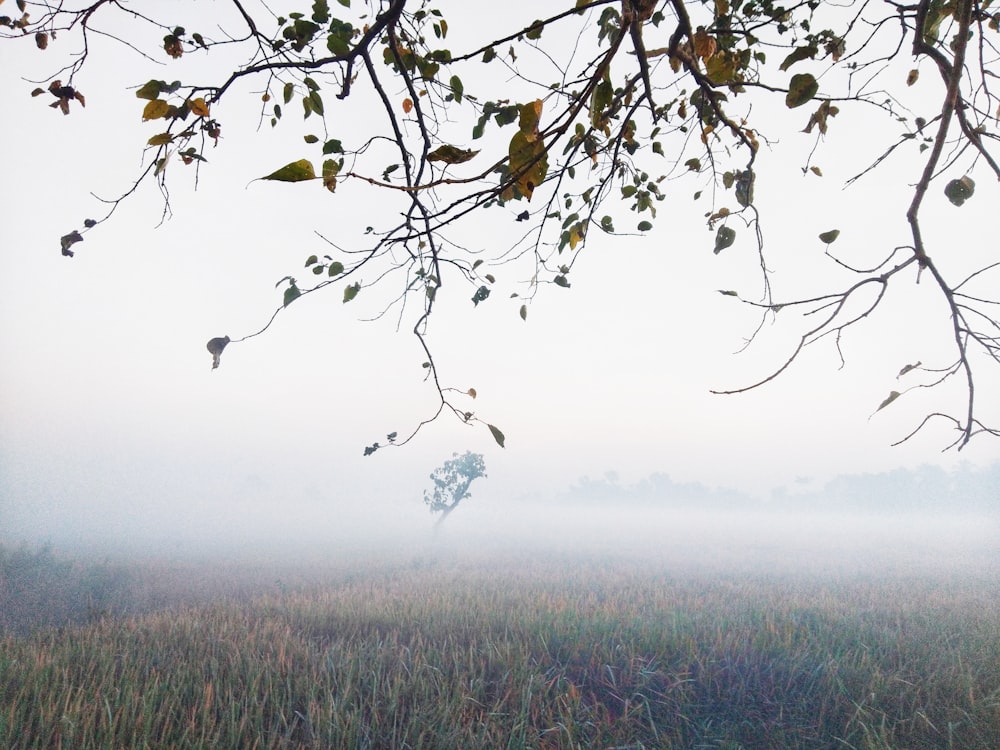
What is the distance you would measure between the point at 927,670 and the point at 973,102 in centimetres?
658

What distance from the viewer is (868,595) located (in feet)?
39.5

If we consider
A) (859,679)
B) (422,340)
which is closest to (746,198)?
(422,340)

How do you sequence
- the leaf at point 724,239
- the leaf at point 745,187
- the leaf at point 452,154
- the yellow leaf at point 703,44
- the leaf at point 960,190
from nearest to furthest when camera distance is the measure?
the leaf at point 452,154, the leaf at point 960,190, the yellow leaf at point 703,44, the leaf at point 724,239, the leaf at point 745,187

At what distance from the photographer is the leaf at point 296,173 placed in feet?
2.44

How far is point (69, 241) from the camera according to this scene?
140cm

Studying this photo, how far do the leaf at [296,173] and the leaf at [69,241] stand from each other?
1.07 metres

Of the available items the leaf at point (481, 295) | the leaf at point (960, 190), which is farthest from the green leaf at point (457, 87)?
the leaf at point (960, 190)

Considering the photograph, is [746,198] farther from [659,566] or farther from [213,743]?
[659,566]

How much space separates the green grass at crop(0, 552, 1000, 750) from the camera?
12.0 feet

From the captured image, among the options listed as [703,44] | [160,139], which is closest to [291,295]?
[160,139]

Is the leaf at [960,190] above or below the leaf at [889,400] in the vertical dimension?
above

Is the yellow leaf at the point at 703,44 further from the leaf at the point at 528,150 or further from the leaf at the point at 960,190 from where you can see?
the leaf at the point at 960,190

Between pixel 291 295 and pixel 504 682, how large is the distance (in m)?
4.57

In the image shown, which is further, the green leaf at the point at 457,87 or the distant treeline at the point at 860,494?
the distant treeline at the point at 860,494
